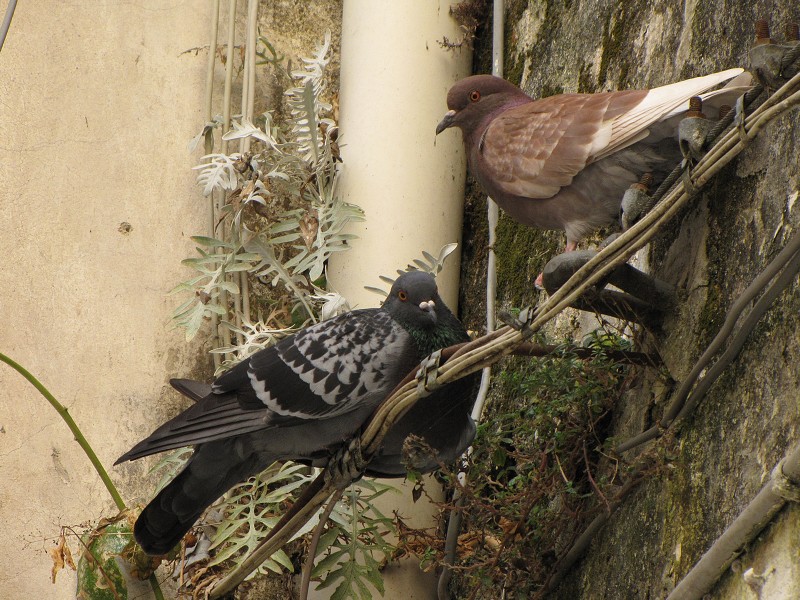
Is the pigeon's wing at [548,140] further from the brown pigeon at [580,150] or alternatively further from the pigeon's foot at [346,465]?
the pigeon's foot at [346,465]

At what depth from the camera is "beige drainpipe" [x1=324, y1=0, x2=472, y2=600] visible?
368 cm

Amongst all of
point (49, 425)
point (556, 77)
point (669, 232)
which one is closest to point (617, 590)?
point (669, 232)

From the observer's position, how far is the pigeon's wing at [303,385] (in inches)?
104

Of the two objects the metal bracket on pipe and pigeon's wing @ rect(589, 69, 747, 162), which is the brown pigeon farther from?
the metal bracket on pipe

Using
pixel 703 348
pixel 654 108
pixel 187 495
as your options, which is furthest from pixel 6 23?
pixel 703 348

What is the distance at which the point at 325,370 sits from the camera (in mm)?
2689

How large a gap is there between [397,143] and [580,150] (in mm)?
1458

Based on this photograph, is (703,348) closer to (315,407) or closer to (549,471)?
(549,471)

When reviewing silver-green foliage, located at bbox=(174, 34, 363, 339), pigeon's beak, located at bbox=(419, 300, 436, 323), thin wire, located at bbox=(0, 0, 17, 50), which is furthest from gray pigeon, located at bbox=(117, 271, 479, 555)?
thin wire, located at bbox=(0, 0, 17, 50)

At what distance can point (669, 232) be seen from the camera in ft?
8.17

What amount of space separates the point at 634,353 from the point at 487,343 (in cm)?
50

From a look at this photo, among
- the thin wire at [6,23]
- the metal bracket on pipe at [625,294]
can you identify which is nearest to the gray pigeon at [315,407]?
the metal bracket on pipe at [625,294]

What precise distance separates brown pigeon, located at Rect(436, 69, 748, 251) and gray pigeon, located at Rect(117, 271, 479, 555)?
391 millimetres

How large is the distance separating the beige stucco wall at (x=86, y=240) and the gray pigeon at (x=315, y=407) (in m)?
0.71
